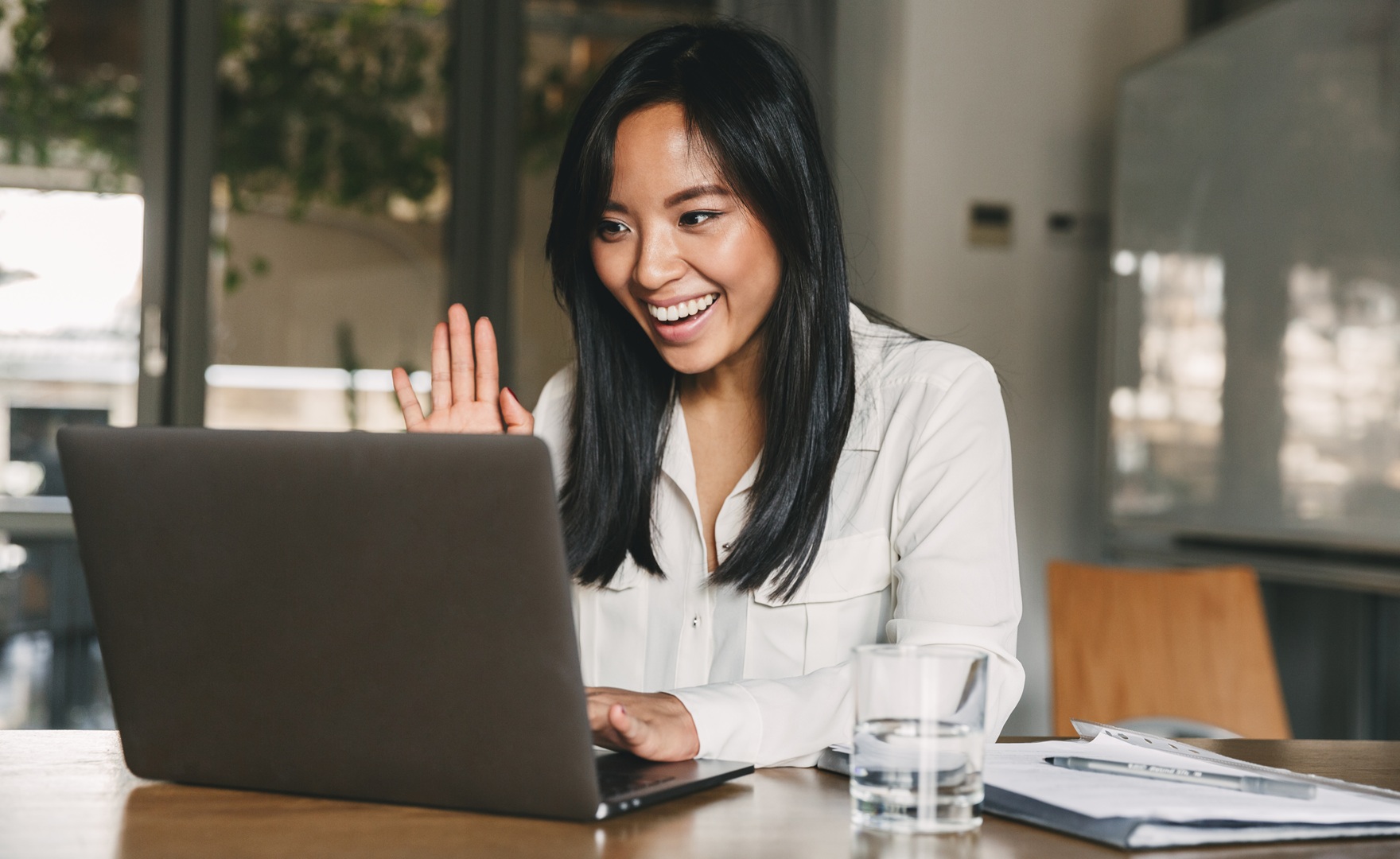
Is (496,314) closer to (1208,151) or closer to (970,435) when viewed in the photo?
(1208,151)

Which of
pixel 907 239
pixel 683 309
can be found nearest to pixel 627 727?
pixel 683 309

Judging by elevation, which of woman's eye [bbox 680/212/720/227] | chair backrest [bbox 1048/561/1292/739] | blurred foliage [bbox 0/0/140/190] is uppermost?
blurred foliage [bbox 0/0/140/190]

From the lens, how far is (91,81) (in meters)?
3.45

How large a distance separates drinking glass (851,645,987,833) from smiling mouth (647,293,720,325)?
2.21ft

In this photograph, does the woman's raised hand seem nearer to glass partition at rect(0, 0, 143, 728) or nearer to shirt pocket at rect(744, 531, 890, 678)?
shirt pocket at rect(744, 531, 890, 678)

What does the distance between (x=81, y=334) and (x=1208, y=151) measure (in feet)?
9.26

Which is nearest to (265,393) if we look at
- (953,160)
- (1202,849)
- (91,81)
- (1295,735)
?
(91,81)

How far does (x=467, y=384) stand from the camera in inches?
49.5

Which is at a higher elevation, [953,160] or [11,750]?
[953,160]

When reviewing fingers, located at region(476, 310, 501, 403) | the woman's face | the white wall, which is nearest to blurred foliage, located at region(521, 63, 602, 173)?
the white wall

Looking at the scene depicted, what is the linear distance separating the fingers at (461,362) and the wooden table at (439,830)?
52 cm


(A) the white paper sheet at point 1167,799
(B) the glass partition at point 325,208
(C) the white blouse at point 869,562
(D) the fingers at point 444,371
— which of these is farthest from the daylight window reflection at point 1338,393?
(B) the glass partition at point 325,208

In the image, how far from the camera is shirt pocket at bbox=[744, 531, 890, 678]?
1328mm

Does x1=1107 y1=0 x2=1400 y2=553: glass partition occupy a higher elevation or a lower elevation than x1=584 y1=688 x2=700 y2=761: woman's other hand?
higher
